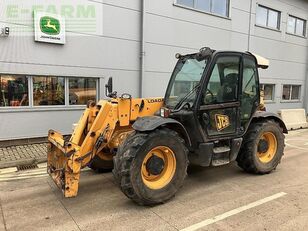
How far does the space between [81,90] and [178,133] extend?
204 inches

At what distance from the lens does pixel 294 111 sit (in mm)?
12906

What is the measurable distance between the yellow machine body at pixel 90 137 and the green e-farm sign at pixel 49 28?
13.6 feet

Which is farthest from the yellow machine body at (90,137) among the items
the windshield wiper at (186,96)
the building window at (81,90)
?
the building window at (81,90)

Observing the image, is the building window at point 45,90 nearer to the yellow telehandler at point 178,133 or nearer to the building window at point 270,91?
the yellow telehandler at point 178,133

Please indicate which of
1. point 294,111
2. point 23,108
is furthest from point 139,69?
point 294,111

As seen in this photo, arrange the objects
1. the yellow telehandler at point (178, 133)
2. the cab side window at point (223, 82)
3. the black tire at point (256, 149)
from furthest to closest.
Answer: the black tire at point (256, 149), the cab side window at point (223, 82), the yellow telehandler at point (178, 133)

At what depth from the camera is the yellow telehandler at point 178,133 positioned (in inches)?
159

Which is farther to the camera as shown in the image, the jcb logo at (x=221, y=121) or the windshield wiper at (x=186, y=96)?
the jcb logo at (x=221, y=121)

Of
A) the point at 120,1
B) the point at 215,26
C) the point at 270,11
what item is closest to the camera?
the point at 120,1

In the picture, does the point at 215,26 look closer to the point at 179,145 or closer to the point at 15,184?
the point at 179,145

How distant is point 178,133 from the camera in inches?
183

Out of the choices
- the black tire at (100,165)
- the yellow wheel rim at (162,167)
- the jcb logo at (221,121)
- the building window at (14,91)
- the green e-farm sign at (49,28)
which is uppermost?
the green e-farm sign at (49,28)

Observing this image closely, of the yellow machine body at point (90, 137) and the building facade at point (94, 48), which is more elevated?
the building facade at point (94, 48)

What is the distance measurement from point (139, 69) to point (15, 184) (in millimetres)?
5868
